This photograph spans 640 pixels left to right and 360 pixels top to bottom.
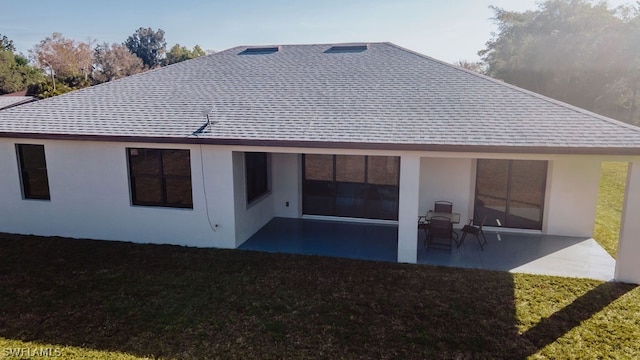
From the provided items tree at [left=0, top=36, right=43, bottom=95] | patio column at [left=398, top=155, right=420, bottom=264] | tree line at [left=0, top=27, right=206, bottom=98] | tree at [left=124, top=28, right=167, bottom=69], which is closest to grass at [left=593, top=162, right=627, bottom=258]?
patio column at [left=398, top=155, right=420, bottom=264]

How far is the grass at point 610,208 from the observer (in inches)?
445

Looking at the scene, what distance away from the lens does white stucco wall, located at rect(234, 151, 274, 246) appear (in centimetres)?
1038

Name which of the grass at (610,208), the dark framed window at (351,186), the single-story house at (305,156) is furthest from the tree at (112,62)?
the grass at (610,208)

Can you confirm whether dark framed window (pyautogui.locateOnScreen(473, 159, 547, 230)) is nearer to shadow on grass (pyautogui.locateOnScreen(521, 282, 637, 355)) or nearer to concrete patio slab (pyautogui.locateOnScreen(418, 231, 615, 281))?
concrete patio slab (pyautogui.locateOnScreen(418, 231, 615, 281))

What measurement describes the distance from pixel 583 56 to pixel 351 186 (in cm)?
3044

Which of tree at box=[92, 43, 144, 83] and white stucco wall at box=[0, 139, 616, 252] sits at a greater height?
tree at box=[92, 43, 144, 83]

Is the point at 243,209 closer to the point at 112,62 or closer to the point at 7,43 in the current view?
the point at 112,62

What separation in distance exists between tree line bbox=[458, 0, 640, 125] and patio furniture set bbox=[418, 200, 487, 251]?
29.0m

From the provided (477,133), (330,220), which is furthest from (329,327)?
(330,220)

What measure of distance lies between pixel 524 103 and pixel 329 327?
754 cm

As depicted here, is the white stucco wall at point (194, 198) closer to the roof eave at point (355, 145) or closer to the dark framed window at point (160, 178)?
the dark framed window at point (160, 178)

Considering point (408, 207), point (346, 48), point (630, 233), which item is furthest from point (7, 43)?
point (630, 233)

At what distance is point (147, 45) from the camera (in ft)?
308

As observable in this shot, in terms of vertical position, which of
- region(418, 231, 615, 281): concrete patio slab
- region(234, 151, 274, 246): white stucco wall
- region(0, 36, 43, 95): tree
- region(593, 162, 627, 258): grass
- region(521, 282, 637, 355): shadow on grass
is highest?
region(0, 36, 43, 95): tree
